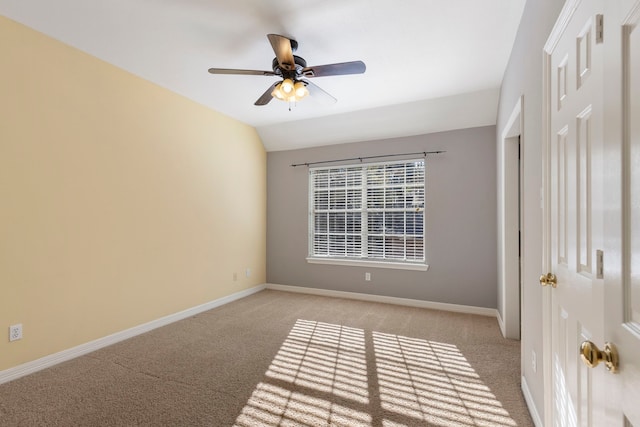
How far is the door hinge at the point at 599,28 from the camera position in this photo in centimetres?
88

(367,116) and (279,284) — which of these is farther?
(279,284)

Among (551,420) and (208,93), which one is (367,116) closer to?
(208,93)

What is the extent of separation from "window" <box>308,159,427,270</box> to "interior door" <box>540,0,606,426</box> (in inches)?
115

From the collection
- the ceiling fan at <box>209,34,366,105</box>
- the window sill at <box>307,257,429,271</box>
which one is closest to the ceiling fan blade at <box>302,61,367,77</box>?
the ceiling fan at <box>209,34,366,105</box>

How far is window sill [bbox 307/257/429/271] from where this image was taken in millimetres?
4357

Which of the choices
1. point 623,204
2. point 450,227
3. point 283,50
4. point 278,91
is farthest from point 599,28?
point 450,227

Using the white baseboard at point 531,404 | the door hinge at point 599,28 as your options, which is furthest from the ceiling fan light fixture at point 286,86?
the white baseboard at point 531,404

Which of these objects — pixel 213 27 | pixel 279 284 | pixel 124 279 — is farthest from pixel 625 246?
pixel 279 284

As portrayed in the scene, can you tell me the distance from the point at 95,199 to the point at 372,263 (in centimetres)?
353

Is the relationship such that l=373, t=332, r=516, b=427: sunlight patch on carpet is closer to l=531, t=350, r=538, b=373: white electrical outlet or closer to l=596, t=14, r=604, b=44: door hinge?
l=531, t=350, r=538, b=373: white electrical outlet

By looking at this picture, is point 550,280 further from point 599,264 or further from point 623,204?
point 623,204

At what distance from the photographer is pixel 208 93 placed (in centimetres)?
376

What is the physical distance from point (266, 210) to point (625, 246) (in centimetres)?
503

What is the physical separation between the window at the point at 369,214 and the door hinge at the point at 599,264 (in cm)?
346
